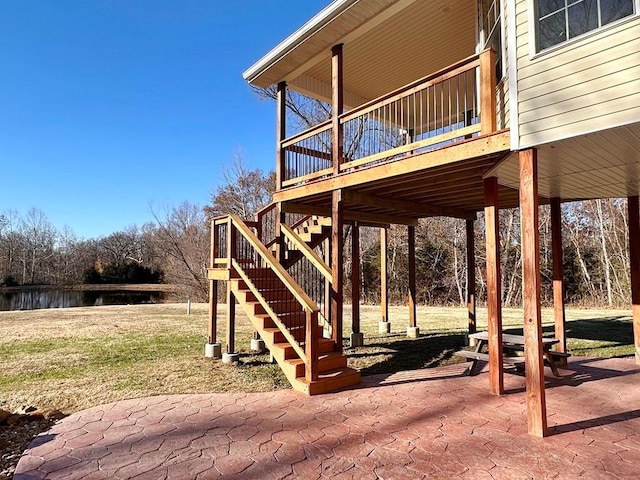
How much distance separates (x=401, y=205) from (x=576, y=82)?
3965mm

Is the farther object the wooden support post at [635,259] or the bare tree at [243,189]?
the bare tree at [243,189]

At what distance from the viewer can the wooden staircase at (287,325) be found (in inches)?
187

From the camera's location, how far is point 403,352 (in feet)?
23.7

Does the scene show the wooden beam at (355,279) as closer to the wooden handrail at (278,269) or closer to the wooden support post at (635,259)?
the wooden handrail at (278,269)

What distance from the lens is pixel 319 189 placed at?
20.7 ft

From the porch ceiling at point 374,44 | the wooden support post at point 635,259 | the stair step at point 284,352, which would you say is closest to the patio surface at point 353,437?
the stair step at point 284,352

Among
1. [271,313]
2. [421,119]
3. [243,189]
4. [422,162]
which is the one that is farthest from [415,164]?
[243,189]

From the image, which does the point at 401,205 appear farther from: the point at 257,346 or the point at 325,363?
the point at 257,346

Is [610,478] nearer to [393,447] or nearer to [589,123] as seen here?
[393,447]

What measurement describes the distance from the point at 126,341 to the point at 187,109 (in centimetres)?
1724

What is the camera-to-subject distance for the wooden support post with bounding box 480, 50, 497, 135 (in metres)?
4.06

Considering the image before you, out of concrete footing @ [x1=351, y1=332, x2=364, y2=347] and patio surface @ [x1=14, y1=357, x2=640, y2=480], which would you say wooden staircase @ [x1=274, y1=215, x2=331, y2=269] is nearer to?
concrete footing @ [x1=351, y1=332, x2=364, y2=347]

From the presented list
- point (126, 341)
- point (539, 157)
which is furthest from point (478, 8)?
point (126, 341)

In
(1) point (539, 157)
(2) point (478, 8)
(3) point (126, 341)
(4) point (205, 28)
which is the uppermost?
(4) point (205, 28)
